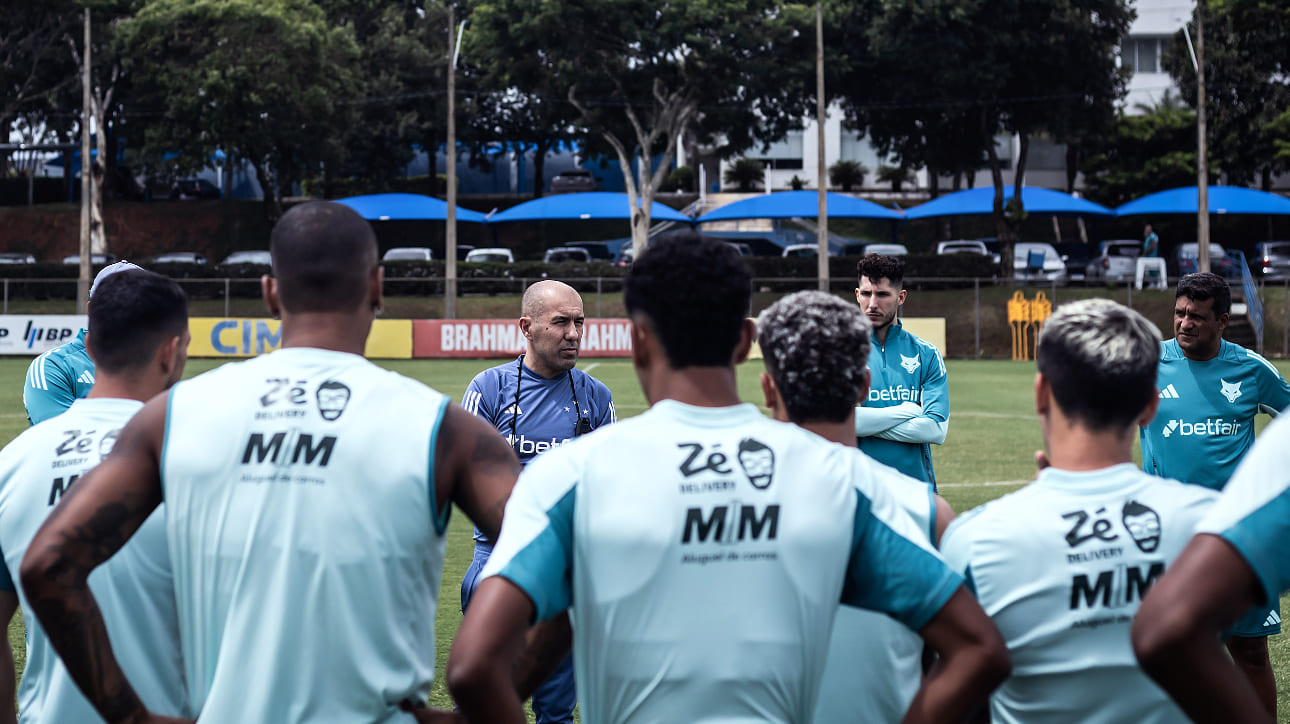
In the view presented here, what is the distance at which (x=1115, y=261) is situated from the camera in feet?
141

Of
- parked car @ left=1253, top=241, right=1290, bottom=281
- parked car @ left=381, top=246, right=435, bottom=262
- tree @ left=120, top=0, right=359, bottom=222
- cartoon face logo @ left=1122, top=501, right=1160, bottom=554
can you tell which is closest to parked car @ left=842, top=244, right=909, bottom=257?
parked car @ left=1253, top=241, right=1290, bottom=281

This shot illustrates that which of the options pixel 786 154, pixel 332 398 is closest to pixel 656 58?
pixel 786 154

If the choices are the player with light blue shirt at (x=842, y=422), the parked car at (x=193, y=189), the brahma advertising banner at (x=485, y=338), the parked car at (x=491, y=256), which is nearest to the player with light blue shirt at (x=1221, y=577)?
the player with light blue shirt at (x=842, y=422)

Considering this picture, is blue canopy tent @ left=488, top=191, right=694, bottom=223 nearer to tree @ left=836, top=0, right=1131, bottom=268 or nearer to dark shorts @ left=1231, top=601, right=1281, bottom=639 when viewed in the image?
tree @ left=836, top=0, right=1131, bottom=268

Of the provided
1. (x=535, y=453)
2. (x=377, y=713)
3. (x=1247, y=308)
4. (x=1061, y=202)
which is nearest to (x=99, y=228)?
(x=1061, y=202)

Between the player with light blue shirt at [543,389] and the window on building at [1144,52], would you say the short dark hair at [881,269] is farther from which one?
the window on building at [1144,52]

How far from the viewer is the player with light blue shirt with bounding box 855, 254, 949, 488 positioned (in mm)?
6055

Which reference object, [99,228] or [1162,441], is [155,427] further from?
[99,228]

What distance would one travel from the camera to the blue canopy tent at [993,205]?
41312 millimetres

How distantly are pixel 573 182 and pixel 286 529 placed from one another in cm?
5794

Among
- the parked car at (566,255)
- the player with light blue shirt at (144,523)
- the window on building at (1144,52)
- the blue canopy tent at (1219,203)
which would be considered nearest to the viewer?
the player with light blue shirt at (144,523)

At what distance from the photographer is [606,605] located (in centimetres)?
255

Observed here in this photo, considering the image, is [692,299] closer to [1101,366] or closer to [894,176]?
[1101,366]

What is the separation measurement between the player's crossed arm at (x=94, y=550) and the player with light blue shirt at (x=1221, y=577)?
7.06ft
